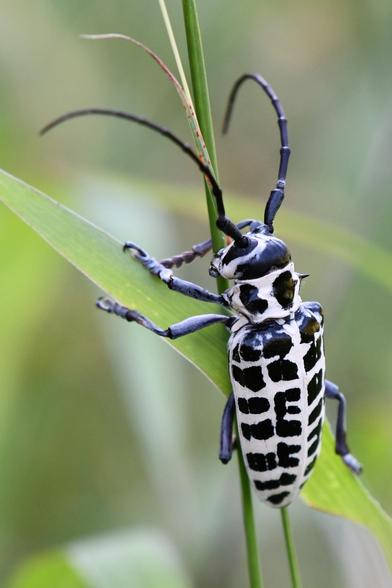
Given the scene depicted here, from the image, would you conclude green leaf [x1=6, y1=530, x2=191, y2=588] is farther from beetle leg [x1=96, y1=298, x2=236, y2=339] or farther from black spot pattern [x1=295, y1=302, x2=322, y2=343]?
black spot pattern [x1=295, y1=302, x2=322, y2=343]

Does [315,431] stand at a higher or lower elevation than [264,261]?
lower

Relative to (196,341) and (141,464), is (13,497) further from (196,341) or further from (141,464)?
(196,341)

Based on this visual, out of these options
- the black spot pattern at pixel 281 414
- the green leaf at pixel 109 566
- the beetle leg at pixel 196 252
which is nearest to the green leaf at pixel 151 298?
the black spot pattern at pixel 281 414

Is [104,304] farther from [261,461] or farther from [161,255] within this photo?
[161,255]

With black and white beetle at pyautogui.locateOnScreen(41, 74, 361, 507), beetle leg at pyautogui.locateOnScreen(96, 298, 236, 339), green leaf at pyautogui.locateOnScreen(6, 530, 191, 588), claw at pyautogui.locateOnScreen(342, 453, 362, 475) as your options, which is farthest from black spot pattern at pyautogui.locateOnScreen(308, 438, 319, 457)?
green leaf at pyautogui.locateOnScreen(6, 530, 191, 588)

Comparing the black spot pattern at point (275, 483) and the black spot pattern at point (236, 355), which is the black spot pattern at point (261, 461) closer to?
the black spot pattern at point (275, 483)

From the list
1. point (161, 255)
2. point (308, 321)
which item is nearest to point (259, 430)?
point (308, 321)
